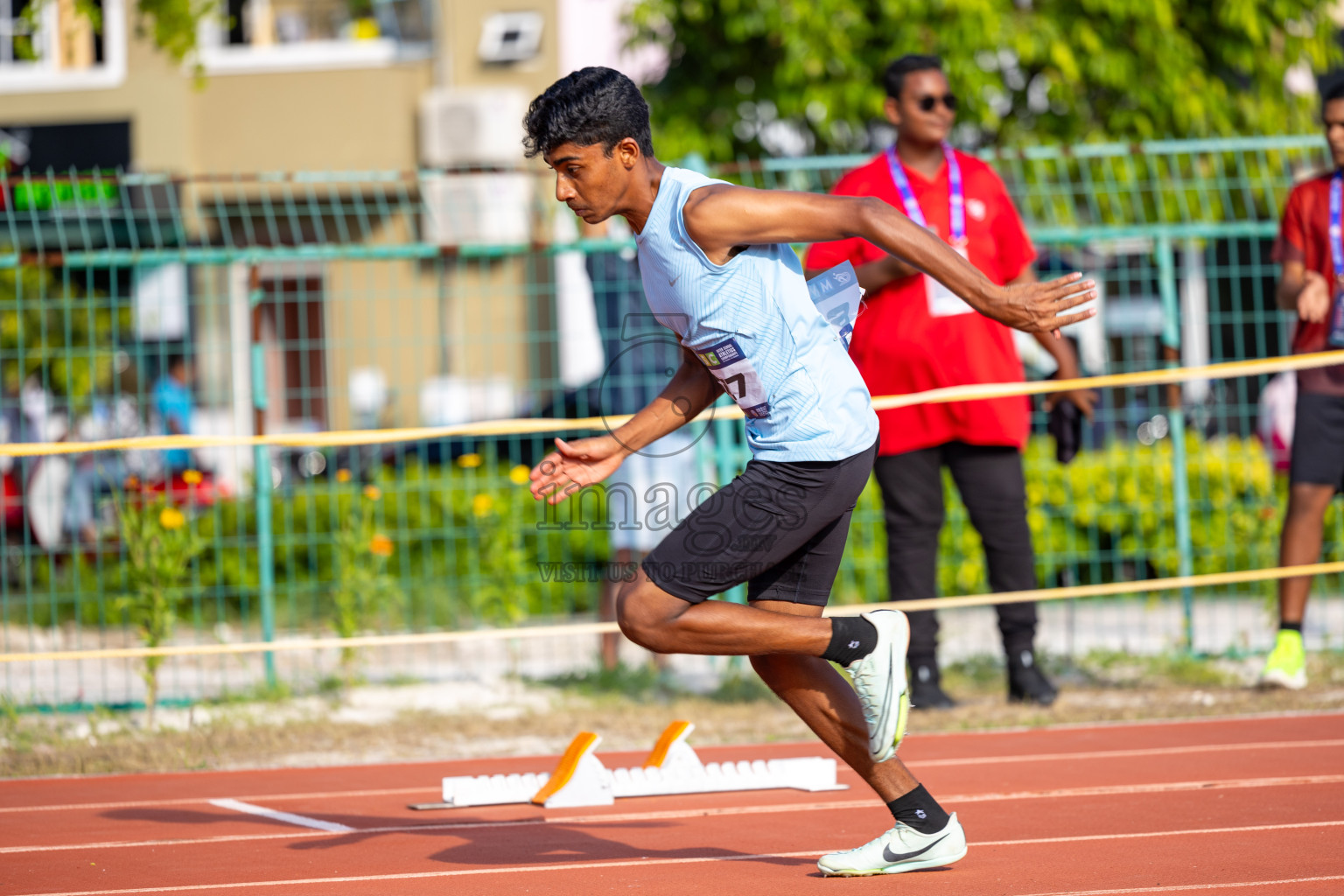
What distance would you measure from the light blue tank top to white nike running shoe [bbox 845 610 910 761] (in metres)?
0.45

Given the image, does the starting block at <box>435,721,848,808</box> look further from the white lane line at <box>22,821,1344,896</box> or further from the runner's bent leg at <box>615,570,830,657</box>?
the runner's bent leg at <box>615,570,830,657</box>

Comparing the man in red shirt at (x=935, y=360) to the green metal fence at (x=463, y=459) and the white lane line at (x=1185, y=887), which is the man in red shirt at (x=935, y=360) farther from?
the white lane line at (x=1185, y=887)

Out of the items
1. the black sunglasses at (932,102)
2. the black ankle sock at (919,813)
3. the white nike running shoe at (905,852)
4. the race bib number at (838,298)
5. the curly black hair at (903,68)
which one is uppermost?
the curly black hair at (903,68)

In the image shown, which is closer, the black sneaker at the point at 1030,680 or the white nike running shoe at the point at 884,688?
the white nike running shoe at the point at 884,688

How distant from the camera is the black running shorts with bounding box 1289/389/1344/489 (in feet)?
20.4

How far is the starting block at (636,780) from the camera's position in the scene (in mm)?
4852

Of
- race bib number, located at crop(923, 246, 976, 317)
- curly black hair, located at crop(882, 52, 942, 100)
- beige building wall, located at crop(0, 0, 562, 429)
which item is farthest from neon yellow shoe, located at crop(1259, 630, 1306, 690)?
beige building wall, located at crop(0, 0, 562, 429)

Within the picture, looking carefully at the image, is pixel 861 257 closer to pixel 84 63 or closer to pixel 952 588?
pixel 952 588

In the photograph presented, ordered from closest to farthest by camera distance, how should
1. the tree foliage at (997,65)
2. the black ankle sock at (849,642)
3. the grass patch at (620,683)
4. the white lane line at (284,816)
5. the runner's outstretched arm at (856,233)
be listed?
the runner's outstretched arm at (856,233), the black ankle sock at (849,642), the white lane line at (284,816), the grass patch at (620,683), the tree foliage at (997,65)

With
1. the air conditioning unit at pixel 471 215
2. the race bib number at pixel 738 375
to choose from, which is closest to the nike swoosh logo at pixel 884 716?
the race bib number at pixel 738 375

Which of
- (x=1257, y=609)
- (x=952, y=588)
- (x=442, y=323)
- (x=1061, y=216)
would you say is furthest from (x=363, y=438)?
(x=1061, y=216)

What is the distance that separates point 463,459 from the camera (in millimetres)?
7512

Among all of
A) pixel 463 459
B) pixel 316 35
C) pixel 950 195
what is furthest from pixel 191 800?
pixel 316 35

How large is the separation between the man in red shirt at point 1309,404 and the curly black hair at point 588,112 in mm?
3684
